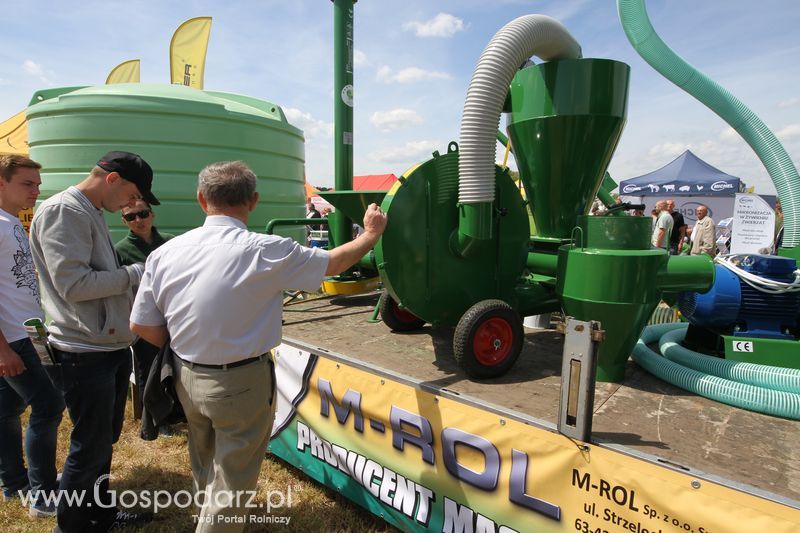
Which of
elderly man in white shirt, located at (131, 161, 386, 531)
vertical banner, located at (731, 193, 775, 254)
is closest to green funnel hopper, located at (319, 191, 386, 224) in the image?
elderly man in white shirt, located at (131, 161, 386, 531)

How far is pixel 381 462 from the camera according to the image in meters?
2.45

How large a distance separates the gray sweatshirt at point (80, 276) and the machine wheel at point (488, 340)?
1.65 m

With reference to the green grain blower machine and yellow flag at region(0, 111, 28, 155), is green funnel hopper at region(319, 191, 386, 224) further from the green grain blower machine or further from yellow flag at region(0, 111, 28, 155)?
yellow flag at region(0, 111, 28, 155)

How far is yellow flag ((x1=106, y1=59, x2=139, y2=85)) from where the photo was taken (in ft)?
37.9

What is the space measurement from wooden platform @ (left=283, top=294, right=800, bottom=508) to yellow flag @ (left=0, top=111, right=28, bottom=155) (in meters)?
8.53

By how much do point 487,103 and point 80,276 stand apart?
2148 millimetres

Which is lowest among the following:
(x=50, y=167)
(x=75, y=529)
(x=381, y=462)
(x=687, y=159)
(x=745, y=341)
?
(x=75, y=529)

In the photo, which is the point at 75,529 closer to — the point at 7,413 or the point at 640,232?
the point at 7,413

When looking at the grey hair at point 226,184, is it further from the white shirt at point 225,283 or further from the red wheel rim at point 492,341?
the red wheel rim at point 492,341

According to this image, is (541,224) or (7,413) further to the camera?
(541,224)

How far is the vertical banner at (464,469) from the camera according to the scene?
154 centimetres

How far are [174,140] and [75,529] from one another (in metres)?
3.12

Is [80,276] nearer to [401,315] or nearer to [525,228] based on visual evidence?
[401,315]

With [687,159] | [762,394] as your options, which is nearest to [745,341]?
[762,394]
